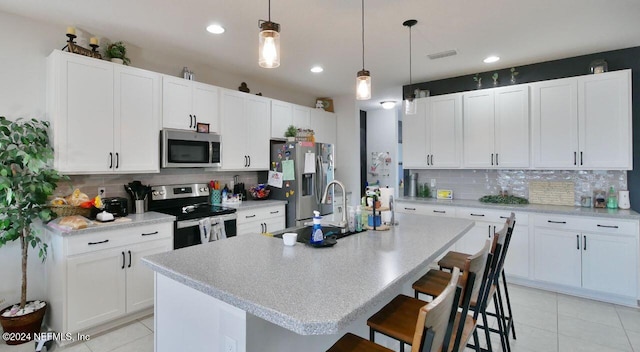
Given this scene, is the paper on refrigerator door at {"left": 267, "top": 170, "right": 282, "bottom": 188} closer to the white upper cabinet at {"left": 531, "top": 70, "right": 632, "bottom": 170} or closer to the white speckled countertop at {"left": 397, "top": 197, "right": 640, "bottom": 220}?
the white speckled countertop at {"left": 397, "top": 197, "right": 640, "bottom": 220}

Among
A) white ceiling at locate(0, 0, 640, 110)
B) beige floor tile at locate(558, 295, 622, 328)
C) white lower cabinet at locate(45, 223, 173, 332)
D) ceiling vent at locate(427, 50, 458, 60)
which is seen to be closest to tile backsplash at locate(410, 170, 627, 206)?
beige floor tile at locate(558, 295, 622, 328)

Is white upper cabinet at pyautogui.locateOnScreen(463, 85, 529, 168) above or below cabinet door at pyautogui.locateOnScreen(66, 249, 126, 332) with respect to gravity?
above

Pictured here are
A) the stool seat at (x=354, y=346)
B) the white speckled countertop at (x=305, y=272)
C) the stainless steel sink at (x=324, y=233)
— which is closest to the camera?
the white speckled countertop at (x=305, y=272)

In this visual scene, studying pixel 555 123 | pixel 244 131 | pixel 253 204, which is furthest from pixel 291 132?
pixel 555 123

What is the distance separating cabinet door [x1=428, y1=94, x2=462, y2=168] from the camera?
4.27 m

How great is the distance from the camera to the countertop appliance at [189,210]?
3.16 meters

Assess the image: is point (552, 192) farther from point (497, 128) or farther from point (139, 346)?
point (139, 346)

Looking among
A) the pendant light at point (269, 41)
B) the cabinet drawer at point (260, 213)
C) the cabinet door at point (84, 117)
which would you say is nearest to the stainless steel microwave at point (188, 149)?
the cabinet door at point (84, 117)

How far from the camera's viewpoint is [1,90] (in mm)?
2617

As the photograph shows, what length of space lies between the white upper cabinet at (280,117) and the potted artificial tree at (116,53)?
6.11ft

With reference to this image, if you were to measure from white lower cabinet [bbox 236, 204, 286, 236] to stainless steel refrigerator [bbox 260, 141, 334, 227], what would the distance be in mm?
143

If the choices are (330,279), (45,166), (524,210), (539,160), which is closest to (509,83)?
(539,160)

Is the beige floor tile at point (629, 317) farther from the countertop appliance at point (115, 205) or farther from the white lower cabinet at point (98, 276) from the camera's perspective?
the countertop appliance at point (115, 205)

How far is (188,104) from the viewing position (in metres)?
3.52
